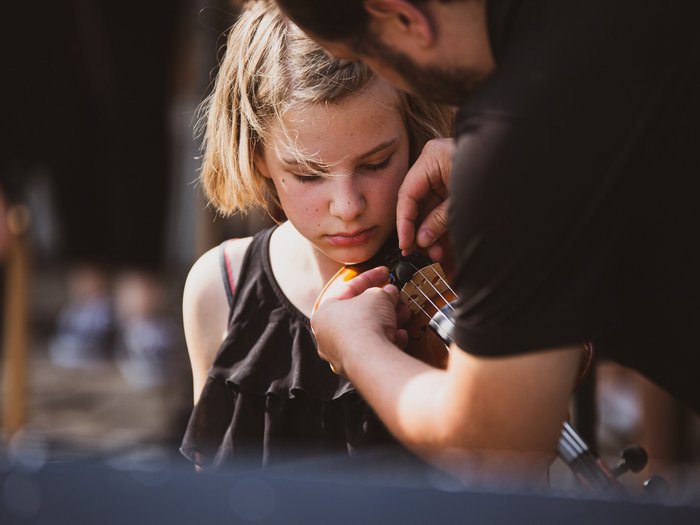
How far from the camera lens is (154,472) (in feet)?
2.28

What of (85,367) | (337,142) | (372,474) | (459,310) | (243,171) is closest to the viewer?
(372,474)

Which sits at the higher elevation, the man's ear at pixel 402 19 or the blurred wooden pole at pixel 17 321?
the man's ear at pixel 402 19

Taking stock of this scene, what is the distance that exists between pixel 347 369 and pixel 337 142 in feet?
1.34

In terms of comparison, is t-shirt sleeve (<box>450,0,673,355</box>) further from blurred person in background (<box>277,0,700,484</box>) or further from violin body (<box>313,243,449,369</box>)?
violin body (<box>313,243,449,369</box>)

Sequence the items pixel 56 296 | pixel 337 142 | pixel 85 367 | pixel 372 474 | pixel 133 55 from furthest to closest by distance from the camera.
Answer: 1. pixel 56 296
2. pixel 85 367
3. pixel 133 55
4. pixel 337 142
5. pixel 372 474

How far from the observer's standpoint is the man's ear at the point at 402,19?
1011mm

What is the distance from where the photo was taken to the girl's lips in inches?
56.2

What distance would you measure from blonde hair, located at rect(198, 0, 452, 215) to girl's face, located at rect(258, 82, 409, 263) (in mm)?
26

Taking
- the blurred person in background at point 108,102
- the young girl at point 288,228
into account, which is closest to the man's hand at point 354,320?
the young girl at point 288,228

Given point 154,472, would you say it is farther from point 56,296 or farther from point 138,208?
point 56,296

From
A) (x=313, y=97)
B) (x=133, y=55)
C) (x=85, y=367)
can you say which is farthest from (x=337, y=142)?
(x=85, y=367)

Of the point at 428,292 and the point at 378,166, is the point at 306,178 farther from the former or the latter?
the point at 428,292

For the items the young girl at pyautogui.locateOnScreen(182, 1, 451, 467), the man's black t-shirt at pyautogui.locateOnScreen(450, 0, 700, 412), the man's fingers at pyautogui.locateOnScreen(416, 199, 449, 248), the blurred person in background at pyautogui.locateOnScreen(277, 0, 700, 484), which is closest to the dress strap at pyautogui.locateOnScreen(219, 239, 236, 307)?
the young girl at pyautogui.locateOnScreen(182, 1, 451, 467)

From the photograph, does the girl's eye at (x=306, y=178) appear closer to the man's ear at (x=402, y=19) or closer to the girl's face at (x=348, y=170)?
the girl's face at (x=348, y=170)
